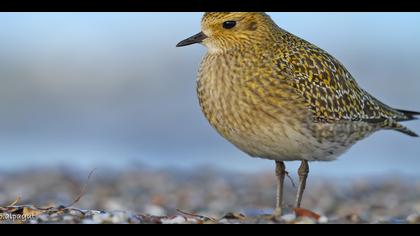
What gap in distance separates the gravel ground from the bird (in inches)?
44.9

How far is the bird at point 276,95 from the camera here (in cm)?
714

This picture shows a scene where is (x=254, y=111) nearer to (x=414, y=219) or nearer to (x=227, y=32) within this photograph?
(x=227, y=32)

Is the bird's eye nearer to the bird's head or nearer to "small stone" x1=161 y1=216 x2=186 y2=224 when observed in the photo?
the bird's head

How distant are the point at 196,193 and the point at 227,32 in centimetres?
365

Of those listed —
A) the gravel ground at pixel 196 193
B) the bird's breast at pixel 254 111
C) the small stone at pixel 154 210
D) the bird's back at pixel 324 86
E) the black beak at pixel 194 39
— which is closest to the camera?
Result: the bird's breast at pixel 254 111

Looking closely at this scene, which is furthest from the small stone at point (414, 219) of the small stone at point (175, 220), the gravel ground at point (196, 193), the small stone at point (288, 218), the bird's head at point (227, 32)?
the bird's head at point (227, 32)

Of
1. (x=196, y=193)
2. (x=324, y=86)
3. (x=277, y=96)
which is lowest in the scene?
(x=196, y=193)

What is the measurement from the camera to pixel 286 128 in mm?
7105

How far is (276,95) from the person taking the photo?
7.22 metres

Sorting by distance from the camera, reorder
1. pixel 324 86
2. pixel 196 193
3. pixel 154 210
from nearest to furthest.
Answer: pixel 324 86, pixel 154 210, pixel 196 193

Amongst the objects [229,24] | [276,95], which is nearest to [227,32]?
[229,24]

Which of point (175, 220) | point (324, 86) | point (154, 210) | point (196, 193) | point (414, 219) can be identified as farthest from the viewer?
point (196, 193)

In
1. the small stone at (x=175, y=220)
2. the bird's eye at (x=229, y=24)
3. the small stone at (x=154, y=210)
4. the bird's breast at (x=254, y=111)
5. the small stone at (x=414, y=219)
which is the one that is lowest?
the small stone at (x=414, y=219)

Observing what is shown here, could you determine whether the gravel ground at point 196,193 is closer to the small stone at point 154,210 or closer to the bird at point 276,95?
the small stone at point 154,210
